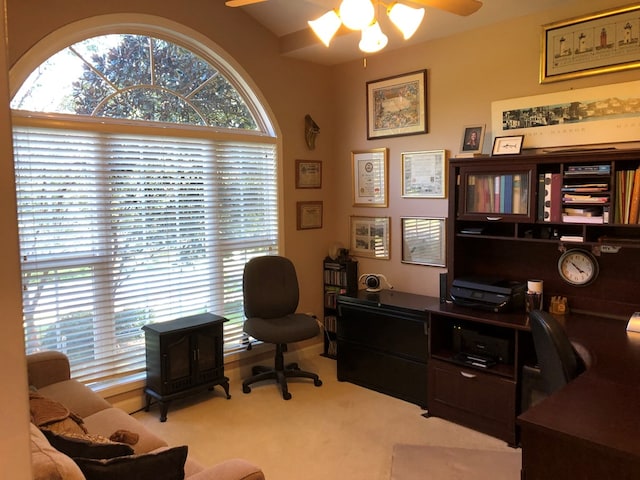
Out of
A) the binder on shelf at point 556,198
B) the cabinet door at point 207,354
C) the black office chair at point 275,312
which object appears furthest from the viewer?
the black office chair at point 275,312

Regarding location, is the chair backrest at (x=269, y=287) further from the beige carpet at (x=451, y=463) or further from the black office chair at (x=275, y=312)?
the beige carpet at (x=451, y=463)

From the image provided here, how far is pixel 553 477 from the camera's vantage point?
1.67 m

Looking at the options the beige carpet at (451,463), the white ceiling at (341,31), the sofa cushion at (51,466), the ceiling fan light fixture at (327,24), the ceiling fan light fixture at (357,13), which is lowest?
the beige carpet at (451,463)

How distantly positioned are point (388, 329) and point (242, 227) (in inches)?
56.7

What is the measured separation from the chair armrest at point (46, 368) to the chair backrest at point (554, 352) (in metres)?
2.57

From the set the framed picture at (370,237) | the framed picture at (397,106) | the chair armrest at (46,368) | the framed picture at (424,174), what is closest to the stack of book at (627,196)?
the framed picture at (424,174)

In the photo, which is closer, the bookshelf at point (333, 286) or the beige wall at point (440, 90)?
the beige wall at point (440, 90)

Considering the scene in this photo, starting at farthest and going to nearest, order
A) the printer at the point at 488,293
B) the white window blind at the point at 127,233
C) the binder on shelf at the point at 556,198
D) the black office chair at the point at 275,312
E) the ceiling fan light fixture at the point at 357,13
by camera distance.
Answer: the black office chair at the point at 275,312 < the printer at the point at 488,293 < the white window blind at the point at 127,233 < the binder on shelf at the point at 556,198 < the ceiling fan light fixture at the point at 357,13

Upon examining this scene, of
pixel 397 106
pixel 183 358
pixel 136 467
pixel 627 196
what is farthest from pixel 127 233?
pixel 627 196

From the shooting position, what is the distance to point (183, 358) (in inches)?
142

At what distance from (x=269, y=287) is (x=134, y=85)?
5.85ft

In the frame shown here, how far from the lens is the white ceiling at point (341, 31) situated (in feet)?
11.0

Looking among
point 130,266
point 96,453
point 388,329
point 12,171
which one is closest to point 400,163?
point 388,329

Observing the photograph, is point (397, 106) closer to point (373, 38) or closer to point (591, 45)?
point (591, 45)
